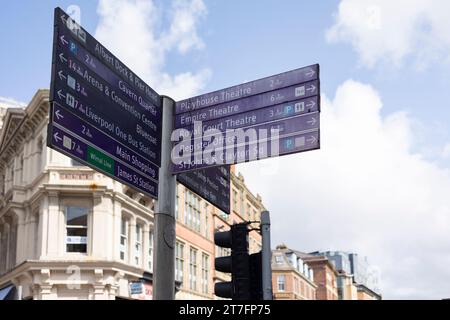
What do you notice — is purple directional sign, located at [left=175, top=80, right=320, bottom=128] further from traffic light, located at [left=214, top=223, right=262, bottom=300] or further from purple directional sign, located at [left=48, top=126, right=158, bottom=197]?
traffic light, located at [left=214, top=223, right=262, bottom=300]

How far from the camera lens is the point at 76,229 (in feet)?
95.8

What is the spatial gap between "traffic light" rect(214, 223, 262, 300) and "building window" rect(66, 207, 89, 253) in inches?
891

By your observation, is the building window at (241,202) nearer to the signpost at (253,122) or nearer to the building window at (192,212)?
the building window at (192,212)

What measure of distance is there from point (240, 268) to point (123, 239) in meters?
24.0

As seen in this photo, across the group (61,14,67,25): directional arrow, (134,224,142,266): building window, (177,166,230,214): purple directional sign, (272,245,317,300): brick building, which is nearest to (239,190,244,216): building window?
(272,245,317,300): brick building

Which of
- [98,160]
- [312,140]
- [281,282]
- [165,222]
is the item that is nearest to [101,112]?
[98,160]

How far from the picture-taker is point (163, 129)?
23.1 feet

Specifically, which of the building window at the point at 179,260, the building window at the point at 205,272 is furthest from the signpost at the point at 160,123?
the building window at the point at 205,272

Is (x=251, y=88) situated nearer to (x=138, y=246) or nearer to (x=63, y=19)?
(x=63, y=19)

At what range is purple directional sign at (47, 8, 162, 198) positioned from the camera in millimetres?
5598

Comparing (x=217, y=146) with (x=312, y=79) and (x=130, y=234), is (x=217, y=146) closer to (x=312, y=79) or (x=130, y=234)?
(x=312, y=79)

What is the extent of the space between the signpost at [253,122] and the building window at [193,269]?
102 ft

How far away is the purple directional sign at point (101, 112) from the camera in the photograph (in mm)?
5598

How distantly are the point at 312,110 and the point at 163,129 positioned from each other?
1672mm
